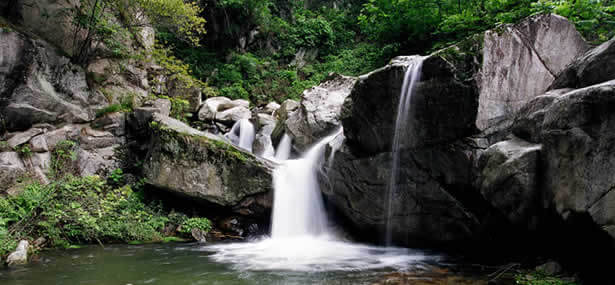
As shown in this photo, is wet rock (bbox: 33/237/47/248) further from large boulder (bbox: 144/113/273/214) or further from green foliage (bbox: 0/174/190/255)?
large boulder (bbox: 144/113/273/214)

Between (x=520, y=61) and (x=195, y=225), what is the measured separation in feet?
27.5

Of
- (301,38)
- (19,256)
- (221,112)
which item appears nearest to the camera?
(19,256)

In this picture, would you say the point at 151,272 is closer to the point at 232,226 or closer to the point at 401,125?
the point at 232,226

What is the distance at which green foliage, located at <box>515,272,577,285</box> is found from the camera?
4.25m

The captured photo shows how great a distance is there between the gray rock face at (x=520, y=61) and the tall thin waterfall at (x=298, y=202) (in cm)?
406

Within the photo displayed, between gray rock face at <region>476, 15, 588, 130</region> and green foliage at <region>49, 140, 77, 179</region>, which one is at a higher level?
gray rock face at <region>476, 15, 588, 130</region>

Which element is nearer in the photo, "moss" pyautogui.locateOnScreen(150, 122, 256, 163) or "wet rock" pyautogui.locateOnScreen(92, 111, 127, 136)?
"moss" pyautogui.locateOnScreen(150, 122, 256, 163)

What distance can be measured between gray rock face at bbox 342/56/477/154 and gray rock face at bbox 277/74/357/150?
11.6 ft

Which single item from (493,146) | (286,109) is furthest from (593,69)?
(286,109)

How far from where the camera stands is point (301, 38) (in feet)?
84.4

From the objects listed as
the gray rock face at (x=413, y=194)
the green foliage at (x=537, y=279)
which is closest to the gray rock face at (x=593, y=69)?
the gray rock face at (x=413, y=194)

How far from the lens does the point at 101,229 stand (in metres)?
7.57

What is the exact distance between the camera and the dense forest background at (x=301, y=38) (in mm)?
12578

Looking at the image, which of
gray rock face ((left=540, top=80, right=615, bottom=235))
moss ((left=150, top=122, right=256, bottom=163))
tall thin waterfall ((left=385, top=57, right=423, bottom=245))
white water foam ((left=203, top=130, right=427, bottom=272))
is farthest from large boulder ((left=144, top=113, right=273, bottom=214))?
gray rock face ((left=540, top=80, right=615, bottom=235))
